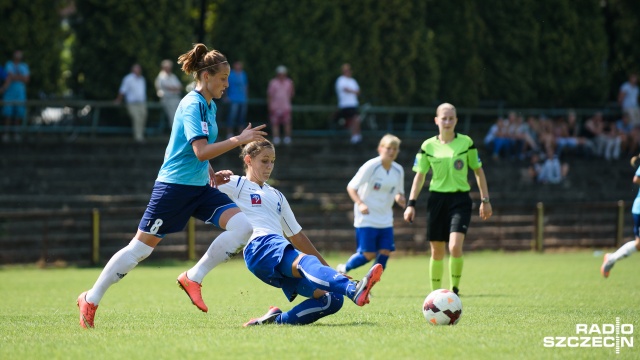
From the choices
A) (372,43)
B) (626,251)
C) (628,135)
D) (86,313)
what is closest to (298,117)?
(372,43)

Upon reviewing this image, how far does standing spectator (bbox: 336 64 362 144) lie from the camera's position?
26.3m

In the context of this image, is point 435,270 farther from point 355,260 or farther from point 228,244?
point 228,244

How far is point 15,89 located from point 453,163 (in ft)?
46.2

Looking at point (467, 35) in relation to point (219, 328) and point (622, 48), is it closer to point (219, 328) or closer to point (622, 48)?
point (622, 48)

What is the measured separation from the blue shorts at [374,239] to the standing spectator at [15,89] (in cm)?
1164

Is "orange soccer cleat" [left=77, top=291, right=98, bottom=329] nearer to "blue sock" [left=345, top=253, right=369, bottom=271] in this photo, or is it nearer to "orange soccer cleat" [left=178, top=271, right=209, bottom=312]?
"orange soccer cleat" [left=178, top=271, right=209, bottom=312]

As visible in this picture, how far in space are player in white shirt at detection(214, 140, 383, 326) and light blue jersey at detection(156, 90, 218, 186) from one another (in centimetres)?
54

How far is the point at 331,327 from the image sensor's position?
28.3 feet

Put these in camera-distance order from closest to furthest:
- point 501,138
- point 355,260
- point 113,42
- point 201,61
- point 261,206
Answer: point 201,61 → point 261,206 → point 355,260 → point 113,42 → point 501,138

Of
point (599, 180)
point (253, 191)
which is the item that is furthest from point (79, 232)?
point (599, 180)

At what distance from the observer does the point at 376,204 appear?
14531 millimetres

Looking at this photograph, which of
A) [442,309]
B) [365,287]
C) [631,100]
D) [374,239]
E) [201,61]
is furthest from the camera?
[631,100]

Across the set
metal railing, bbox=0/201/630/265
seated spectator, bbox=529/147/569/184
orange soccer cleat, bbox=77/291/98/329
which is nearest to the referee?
orange soccer cleat, bbox=77/291/98/329

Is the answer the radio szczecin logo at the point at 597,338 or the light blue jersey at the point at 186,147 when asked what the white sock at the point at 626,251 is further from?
the light blue jersey at the point at 186,147
